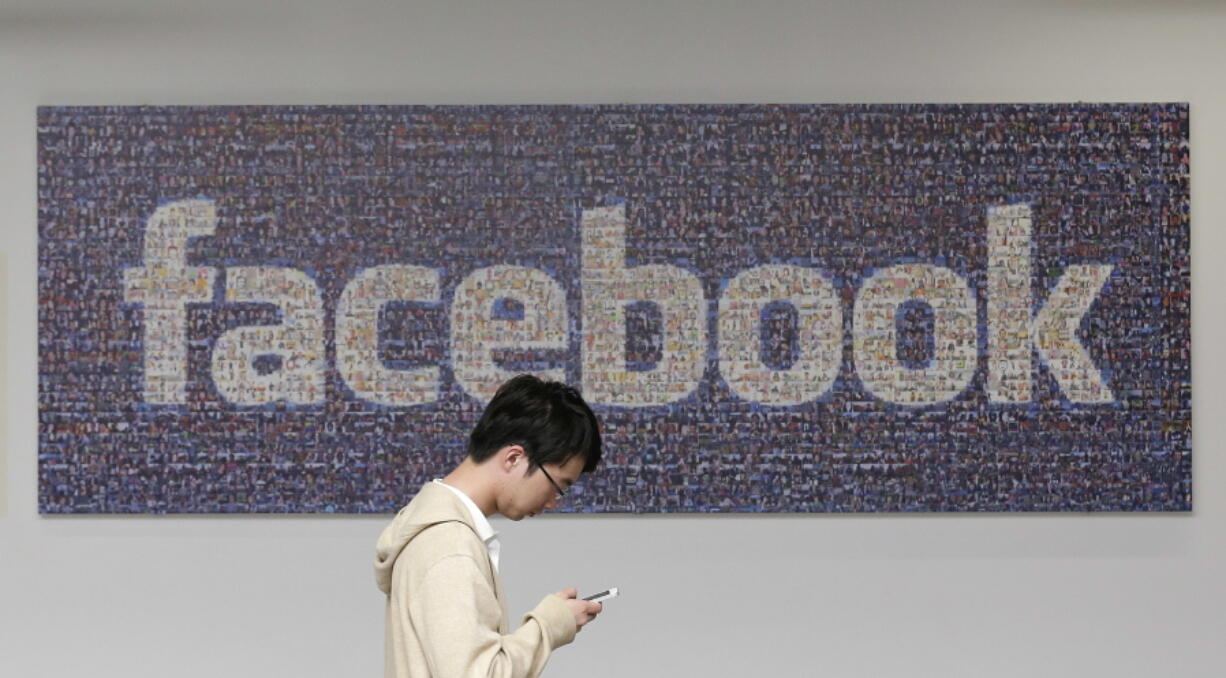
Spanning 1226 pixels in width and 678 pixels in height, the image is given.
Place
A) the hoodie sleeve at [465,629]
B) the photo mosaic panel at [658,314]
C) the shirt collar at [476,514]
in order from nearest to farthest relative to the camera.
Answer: the hoodie sleeve at [465,629] < the shirt collar at [476,514] < the photo mosaic panel at [658,314]

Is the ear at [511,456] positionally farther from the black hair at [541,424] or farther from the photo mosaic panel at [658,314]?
the photo mosaic panel at [658,314]

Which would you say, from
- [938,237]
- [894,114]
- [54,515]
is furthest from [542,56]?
[54,515]

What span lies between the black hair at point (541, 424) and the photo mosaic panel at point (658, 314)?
1648mm

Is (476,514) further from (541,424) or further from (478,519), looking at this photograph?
(541,424)

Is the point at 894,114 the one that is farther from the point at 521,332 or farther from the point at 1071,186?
the point at 521,332

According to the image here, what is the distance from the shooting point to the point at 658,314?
3.49m

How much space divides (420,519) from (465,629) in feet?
0.57

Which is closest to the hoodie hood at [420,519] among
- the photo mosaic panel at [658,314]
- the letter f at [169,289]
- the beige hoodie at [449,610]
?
the beige hoodie at [449,610]

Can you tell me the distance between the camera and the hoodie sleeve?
64.9 inches

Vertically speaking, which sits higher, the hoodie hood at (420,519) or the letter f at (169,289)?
the letter f at (169,289)

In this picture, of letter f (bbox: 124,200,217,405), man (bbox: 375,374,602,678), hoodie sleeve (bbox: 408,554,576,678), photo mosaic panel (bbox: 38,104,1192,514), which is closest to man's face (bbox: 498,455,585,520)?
man (bbox: 375,374,602,678)

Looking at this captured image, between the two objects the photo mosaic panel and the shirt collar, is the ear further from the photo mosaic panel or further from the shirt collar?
the photo mosaic panel

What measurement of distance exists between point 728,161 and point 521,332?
0.75 m

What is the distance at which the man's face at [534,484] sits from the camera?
1.84 metres
